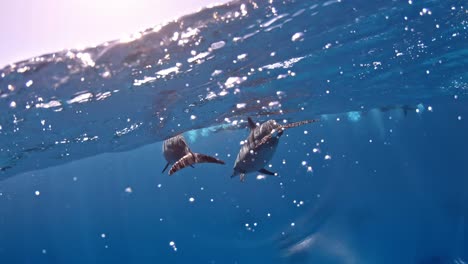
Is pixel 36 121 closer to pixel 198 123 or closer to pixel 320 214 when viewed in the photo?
pixel 198 123

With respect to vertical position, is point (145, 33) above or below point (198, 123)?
above

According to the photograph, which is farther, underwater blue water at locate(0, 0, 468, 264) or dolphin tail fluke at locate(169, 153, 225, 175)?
underwater blue water at locate(0, 0, 468, 264)

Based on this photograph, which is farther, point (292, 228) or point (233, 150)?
point (233, 150)

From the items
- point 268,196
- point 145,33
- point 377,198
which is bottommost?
point 268,196

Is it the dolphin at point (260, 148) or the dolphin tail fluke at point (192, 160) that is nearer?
the dolphin tail fluke at point (192, 160)

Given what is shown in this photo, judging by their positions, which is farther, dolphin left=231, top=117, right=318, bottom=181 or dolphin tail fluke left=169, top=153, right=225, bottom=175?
dolphin left=231, top=117, right=318, bottom=181

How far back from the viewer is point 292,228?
144 feet

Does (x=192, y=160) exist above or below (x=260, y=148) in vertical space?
above

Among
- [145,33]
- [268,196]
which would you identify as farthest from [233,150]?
[145,33]

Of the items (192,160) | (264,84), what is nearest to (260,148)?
(192,160)

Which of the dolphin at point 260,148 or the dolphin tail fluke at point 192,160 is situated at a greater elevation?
the dolphin tail fluke at point 192,160

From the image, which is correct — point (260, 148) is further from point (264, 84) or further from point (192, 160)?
point (264, 84)

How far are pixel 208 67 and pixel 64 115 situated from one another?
6.33m

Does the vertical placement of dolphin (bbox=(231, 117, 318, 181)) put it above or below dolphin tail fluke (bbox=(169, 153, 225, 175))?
below
